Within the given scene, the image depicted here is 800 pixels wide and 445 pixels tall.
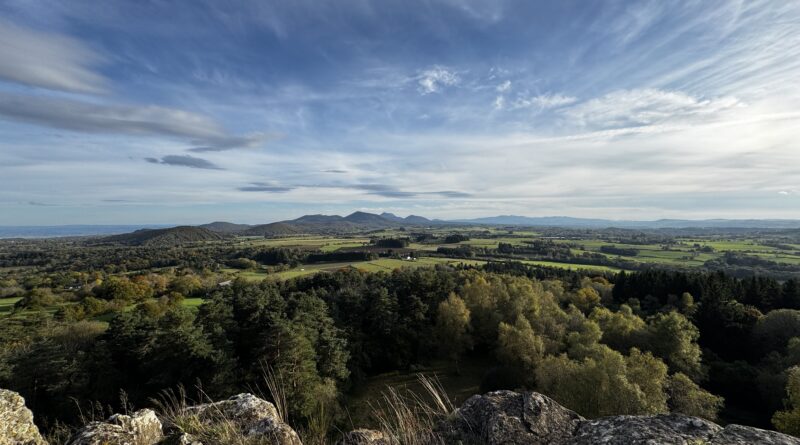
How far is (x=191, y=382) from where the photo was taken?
78.3 ft

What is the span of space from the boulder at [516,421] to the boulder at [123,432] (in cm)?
449

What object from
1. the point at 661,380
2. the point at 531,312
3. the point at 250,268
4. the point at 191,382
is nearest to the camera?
the point at 661,380

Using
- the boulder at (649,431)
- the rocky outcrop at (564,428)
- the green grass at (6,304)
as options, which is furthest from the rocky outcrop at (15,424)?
the green grass at (6,304)

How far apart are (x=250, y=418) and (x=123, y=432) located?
68.1 inches

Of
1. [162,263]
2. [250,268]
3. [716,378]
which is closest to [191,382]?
[716,378]

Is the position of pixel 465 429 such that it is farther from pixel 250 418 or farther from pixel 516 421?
pixel 250 418

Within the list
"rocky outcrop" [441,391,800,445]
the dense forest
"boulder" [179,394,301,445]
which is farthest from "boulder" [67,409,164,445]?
the dense forest

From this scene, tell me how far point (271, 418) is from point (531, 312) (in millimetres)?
32326

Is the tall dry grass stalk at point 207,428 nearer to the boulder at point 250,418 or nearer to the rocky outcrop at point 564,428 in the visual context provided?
the boulder at point 250,418

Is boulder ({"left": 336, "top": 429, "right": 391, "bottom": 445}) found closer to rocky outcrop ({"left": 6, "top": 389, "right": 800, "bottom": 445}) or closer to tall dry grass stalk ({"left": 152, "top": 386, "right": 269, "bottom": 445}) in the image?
rocky outcrop ({"left": 6, "top": 389, "right": 800, "bottom": 445})

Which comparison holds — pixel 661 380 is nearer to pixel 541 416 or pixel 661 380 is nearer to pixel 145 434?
pixel 541 416

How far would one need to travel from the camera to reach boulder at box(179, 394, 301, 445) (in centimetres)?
527

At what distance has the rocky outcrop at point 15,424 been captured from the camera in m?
4.79

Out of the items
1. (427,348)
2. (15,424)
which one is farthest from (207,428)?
(427,348)
